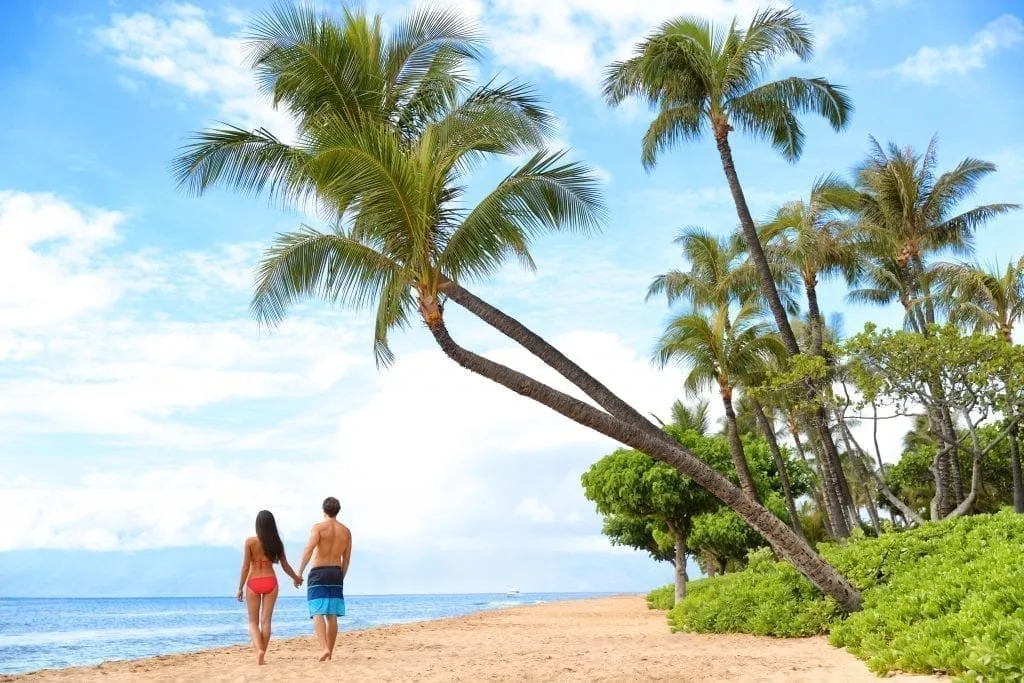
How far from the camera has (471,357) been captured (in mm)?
11445

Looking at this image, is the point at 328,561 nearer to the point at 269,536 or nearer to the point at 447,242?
the point at 269,536

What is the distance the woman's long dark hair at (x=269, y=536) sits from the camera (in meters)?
9.40

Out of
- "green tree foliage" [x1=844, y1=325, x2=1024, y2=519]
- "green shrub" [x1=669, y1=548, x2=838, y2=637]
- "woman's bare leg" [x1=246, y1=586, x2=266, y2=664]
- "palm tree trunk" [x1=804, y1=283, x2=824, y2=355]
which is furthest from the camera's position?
"palm tree trunk" [x1=804, y1=283, x2=824, y2=355]

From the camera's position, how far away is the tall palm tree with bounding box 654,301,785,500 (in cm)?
A: 2280

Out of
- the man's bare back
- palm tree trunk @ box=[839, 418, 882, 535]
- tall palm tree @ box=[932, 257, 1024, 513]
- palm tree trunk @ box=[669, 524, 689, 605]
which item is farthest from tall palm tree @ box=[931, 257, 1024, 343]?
the man's bare back

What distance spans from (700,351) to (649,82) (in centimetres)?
791

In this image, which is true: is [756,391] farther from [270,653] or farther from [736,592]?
[270,653]

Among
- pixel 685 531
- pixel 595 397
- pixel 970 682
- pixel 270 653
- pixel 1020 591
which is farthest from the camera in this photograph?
pixel 685 531

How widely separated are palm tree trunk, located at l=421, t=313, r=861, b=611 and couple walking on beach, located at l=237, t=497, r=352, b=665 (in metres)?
2.78

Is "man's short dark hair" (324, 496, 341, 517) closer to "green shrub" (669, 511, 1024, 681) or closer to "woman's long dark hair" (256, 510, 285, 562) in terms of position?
"woman's long dark hair" (256, 510, 285, 562)

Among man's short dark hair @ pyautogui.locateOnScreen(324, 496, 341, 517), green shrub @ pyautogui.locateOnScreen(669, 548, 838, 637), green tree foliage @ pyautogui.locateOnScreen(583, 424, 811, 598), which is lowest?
green shrub @ pyautogui.locateOnScreen(669, 548, 838, 637)

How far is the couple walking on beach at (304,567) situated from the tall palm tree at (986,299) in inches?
753

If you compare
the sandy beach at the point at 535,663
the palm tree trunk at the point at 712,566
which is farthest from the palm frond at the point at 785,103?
the palm tree trunk at the point at 712,566

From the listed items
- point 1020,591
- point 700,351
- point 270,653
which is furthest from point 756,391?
point 270,653
